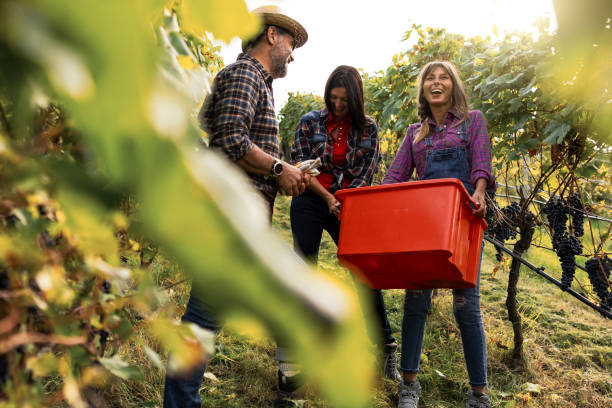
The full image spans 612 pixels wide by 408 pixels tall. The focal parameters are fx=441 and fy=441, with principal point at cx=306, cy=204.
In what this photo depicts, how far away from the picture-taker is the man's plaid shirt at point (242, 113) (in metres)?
1.70

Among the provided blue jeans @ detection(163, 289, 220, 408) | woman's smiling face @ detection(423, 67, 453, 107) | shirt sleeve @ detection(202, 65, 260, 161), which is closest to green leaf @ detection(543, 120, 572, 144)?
woman's smiling face @ detection(423, 67, 453, 107)

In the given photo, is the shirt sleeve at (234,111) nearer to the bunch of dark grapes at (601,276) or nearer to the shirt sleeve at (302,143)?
the shirt sleeve at (302,143)

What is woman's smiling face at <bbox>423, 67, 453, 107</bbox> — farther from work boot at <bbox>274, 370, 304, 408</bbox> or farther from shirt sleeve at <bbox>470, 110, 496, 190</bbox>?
work boot at <bbox>274, 370, 304, 408</bbox>

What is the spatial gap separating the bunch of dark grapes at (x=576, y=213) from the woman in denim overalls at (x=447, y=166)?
3.17 ft

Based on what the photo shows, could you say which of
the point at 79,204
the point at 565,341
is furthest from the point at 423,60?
the point at 79,204

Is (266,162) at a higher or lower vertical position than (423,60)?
lower

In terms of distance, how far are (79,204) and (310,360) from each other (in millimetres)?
137

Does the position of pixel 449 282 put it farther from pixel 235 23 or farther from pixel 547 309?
pixel 547 309

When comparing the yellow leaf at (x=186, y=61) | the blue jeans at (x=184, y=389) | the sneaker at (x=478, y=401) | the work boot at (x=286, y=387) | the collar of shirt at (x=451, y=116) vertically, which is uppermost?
the collar of shirt at (x=451, y=116)

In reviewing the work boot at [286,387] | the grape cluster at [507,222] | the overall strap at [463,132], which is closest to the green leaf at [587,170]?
the grape cluster at [507,222]

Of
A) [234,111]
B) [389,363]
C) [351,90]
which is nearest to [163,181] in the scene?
[234,111]

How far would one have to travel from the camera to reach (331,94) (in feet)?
8.73

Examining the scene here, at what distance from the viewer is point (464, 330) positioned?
7.38ft

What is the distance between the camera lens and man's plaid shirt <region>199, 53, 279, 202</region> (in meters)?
1.70
